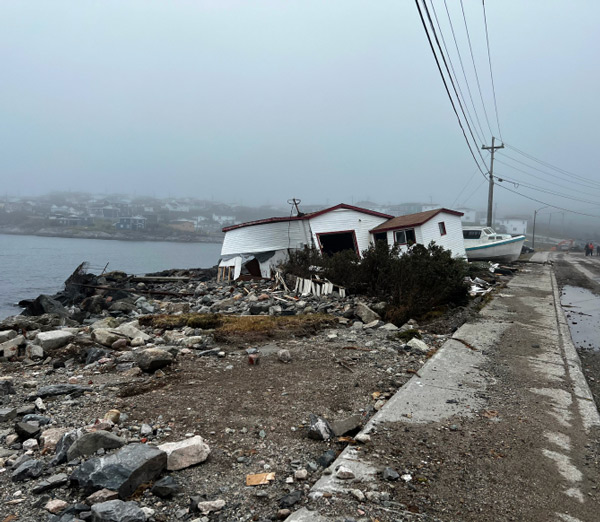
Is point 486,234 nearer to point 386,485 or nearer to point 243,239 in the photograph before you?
point 243,239

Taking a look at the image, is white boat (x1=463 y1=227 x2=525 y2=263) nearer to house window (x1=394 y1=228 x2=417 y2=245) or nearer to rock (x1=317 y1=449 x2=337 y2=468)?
house window (x1=394 y1=228 x2=417 y2=245)

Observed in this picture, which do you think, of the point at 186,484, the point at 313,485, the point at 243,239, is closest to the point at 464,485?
the point at 313,485

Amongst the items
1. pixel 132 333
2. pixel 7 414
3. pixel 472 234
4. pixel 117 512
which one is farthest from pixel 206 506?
pixel 472 234

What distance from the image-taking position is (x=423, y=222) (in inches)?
803

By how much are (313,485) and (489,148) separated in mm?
40993

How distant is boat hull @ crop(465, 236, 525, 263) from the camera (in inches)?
1083

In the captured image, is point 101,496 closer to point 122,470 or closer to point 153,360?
point 122,470

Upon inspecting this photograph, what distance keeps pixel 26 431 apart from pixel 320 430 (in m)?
2.40

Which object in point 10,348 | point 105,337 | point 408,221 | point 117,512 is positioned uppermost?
point 408,221

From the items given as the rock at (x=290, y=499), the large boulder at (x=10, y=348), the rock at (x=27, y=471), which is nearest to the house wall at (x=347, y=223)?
the large boulder at (x=10, y=348)

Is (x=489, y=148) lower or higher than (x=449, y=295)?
higher

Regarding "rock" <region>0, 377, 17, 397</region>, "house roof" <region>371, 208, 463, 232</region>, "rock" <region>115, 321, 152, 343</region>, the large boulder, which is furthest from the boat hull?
"rock" <region>0, 377, 17, 397</region>

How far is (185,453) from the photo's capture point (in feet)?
10.1

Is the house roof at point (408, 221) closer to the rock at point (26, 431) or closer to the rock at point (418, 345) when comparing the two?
the rock at point (418, 345)
